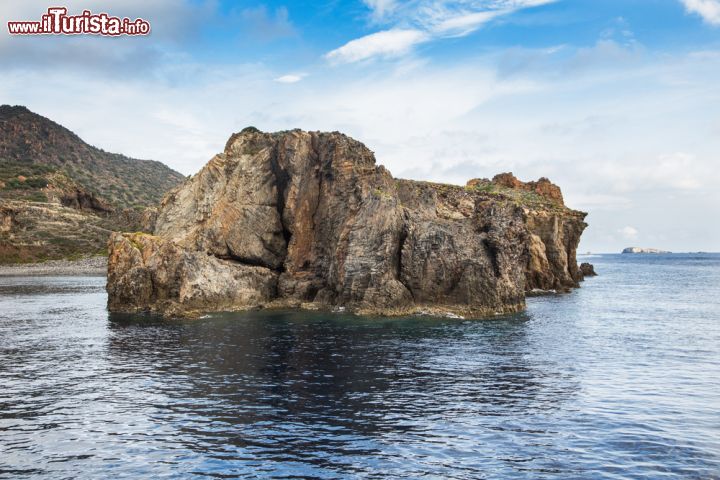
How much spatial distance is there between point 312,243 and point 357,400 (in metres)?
45.5

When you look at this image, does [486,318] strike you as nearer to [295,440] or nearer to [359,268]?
[359,268]

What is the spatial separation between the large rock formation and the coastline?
7368 cm

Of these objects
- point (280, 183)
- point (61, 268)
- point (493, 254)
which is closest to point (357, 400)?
point (493, 254)

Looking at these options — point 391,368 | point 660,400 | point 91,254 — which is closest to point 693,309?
point 660,400

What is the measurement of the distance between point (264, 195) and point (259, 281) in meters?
12.6

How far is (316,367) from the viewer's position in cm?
3775

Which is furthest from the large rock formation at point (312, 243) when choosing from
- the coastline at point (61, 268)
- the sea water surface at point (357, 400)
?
the coastline at point (61, 268)

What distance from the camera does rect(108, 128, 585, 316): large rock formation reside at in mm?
65125

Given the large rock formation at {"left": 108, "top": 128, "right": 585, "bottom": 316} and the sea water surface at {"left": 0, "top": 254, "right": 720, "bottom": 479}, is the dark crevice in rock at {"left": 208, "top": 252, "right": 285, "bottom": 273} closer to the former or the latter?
the large rock formation at {"left": 108, "top": 128, "right": 585, "bottom": 316}

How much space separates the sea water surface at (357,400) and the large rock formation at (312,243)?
8688 mm

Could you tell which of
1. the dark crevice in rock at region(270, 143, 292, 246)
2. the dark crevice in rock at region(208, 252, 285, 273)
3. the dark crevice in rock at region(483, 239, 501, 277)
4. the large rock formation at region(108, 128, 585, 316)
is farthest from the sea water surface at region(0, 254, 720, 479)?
the dark crevice in rock at region(270, 143, 292, 246)

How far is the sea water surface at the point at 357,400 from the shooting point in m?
21.8

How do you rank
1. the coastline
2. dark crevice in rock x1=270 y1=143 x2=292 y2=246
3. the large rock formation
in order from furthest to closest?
the coastline, dark crevice in rock x1=270 y1=143 x2=292 y2=246, the large rock formation

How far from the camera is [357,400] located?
30250 mm
